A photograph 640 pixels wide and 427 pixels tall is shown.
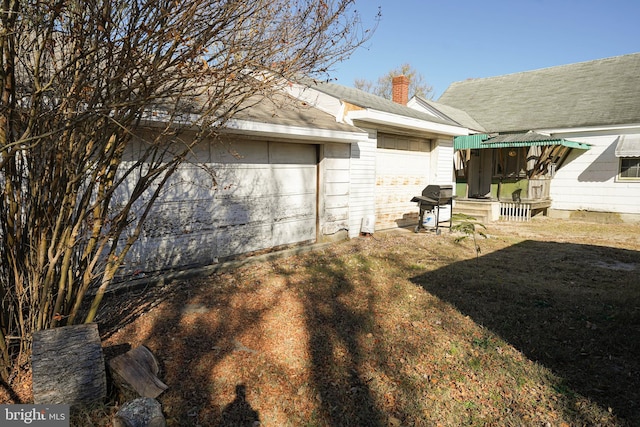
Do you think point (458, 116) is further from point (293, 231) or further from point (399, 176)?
point (293, 231)

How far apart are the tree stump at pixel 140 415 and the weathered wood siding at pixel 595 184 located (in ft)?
50.9

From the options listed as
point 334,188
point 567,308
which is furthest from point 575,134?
point 567,308

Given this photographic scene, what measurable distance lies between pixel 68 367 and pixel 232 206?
438 centimetres

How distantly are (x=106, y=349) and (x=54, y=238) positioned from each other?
125cm

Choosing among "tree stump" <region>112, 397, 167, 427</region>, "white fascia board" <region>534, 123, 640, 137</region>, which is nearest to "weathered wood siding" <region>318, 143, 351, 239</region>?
"tree stump" <region>112, 397, 167, 427</region>

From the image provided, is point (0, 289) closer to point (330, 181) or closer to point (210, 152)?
point (210, 152)

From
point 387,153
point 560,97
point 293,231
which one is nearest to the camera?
point 293,231

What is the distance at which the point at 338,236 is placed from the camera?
9.19 metres

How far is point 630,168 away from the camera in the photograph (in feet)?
43.5

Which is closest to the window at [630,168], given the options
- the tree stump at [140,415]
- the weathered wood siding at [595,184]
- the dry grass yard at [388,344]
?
the weathered wood siding at [595,184]

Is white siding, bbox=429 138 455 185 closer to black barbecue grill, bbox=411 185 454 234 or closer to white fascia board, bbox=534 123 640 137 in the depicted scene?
black barbecue grill, bbox=411 185 454 234

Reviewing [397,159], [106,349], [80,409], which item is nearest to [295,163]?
[397,159]

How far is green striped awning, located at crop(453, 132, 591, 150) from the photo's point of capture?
1288 centimetres

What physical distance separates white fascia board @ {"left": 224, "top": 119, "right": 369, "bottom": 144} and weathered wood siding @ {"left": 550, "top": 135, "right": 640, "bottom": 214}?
9.64 m
